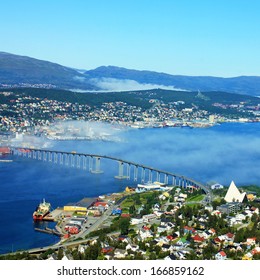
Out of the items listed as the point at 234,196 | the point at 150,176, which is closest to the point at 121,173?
the point at 150,176

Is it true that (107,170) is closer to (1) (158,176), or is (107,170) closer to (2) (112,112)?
(1) (158,176)

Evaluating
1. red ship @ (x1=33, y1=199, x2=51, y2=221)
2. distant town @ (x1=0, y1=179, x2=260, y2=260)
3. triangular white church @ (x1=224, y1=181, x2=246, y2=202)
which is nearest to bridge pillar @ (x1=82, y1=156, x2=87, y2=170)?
distant town @ (x1=0, y1=179, x2=260, y2=260)

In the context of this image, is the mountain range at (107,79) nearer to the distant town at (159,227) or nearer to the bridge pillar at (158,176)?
the bridge pillar at (158,176)

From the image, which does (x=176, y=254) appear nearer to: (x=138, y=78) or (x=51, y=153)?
(x=51, y=153)

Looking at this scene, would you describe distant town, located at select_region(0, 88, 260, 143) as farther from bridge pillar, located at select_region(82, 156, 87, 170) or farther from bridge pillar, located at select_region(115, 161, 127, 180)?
bridge pillar, located at select_region(115, 161, 127, 180)

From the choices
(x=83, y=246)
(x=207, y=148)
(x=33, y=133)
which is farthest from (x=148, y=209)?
(x=33, y=133)

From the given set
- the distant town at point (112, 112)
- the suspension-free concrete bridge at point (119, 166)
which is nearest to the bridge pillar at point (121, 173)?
the suspension-free concrete bridge at point (119, 166)
